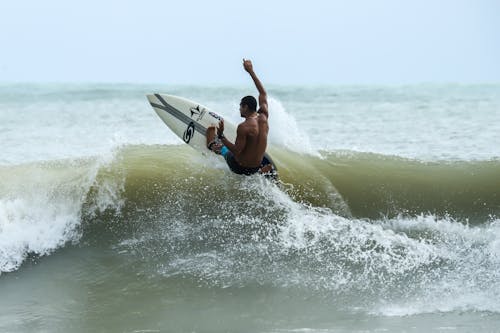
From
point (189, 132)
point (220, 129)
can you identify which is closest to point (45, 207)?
point (189, 132)

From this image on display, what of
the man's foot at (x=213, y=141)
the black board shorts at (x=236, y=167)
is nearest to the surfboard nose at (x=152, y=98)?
the man's foot at (x=213, y=141)

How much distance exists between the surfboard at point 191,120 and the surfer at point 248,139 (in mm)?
362

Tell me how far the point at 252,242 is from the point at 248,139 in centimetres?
89

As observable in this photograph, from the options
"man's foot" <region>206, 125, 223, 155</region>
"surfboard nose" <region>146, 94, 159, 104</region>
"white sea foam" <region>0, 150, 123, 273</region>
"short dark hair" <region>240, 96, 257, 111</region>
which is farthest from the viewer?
"surfboard nose" <region>146, 94, 159, 104</region>

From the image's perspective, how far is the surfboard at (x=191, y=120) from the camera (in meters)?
6.75

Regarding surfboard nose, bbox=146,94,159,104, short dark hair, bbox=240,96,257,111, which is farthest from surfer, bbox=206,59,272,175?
surfboard nose, bbox=146,94,159,104

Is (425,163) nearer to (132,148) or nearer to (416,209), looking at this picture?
(416,209)

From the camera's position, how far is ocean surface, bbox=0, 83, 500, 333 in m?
4.49

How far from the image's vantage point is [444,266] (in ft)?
16.9

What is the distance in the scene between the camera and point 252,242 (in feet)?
→ 18.6

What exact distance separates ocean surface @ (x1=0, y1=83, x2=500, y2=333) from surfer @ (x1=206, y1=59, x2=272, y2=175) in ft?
0.76

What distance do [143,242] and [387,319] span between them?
94.9 inches

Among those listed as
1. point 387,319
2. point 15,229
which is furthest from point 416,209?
point 15,229

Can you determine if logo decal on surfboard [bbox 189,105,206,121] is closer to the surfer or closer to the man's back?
the surfer
